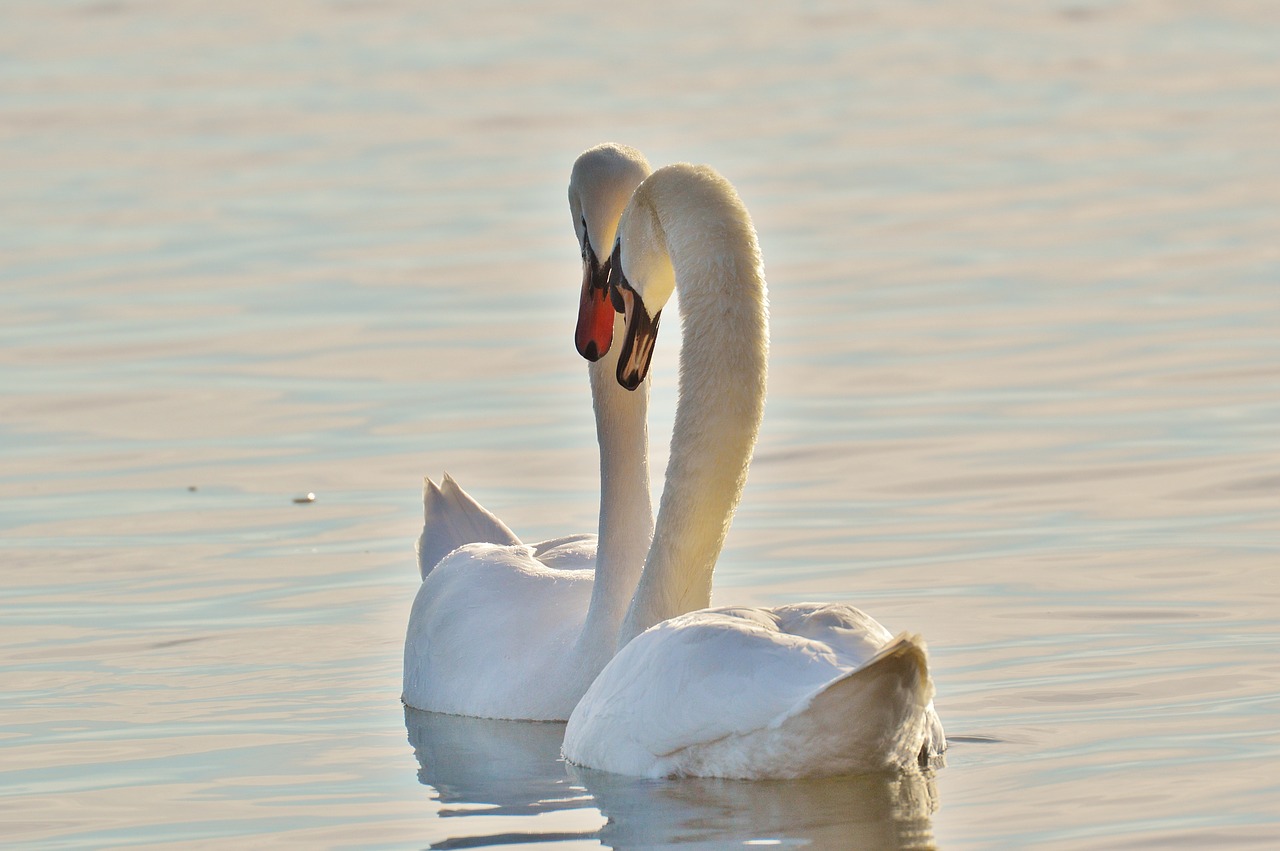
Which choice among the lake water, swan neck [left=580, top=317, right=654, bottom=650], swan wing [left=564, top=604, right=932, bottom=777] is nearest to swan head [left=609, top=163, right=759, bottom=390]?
swan neck [left=580, top=317, right=654, bottom=650]

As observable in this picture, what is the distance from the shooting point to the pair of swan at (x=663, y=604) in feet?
20.4

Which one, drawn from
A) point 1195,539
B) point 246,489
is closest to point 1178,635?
point 1195,539

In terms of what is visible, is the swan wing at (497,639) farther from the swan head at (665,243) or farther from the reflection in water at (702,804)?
the swan head at (665,243)

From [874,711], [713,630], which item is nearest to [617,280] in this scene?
[713,630]

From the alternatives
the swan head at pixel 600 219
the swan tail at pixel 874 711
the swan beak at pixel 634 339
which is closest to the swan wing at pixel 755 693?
the swan tail at pixel 874 711

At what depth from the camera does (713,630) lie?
6.39 metres

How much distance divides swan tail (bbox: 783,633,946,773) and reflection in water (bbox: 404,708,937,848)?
98mm

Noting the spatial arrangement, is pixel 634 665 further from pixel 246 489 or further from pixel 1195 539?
pixel 246 489

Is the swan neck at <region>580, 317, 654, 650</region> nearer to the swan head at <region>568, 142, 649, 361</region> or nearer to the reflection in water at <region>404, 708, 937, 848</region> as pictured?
the swan head at <region>568, 142, 649, 361</region>

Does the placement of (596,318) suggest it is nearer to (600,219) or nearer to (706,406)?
(600,219)

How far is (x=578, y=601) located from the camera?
830cm

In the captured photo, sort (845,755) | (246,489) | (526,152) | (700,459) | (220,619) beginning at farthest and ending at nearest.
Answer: (526,152) < (246,489) < (220,619) < (700,459) < (845,755)

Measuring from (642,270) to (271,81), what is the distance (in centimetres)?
1788

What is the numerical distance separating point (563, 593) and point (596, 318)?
96 cm
